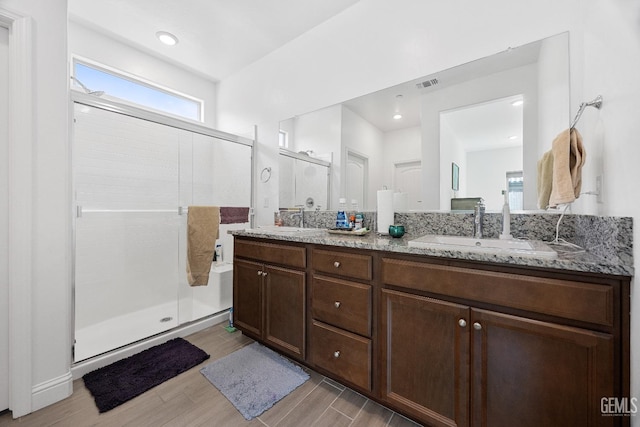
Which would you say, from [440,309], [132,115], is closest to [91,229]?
[132,115]

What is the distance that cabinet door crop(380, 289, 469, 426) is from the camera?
1.03 metres

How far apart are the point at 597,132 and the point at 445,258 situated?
2.73 feet

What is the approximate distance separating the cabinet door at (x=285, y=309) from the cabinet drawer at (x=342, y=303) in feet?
0.40

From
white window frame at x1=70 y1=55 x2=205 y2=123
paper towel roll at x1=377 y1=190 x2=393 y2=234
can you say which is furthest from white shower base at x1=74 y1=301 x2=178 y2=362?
paper towel roll at x1=377 y1=190 x2=393 y2=234

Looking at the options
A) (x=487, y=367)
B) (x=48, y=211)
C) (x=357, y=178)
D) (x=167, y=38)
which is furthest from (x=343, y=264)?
(x=167, y=38)

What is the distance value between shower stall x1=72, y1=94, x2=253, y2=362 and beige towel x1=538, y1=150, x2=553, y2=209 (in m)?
2.41

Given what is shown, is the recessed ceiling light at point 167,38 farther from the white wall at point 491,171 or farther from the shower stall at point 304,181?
the white wall at point 491,171

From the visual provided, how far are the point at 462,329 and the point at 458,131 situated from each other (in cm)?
120

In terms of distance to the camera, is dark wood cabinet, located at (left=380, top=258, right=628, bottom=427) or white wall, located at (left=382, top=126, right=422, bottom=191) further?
white wall, located at (left=382, top=126, right=422, bottom=191)

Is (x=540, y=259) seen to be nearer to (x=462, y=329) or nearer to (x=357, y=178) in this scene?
(x=462, y=329)

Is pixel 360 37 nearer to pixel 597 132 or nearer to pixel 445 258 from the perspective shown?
pixel 597 132

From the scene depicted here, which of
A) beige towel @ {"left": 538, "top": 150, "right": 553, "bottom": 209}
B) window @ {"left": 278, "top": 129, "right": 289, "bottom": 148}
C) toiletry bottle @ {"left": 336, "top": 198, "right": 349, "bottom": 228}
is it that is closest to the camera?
beige towel @ {"left": 538, "top": 150, "right": 553, "bottom": 209}

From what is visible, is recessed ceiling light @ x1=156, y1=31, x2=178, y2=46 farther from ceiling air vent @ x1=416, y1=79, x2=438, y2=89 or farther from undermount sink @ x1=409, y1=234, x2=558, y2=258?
undermount sink @ x1=409, y1=234, x2=558, y2=258

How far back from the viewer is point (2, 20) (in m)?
1.31
